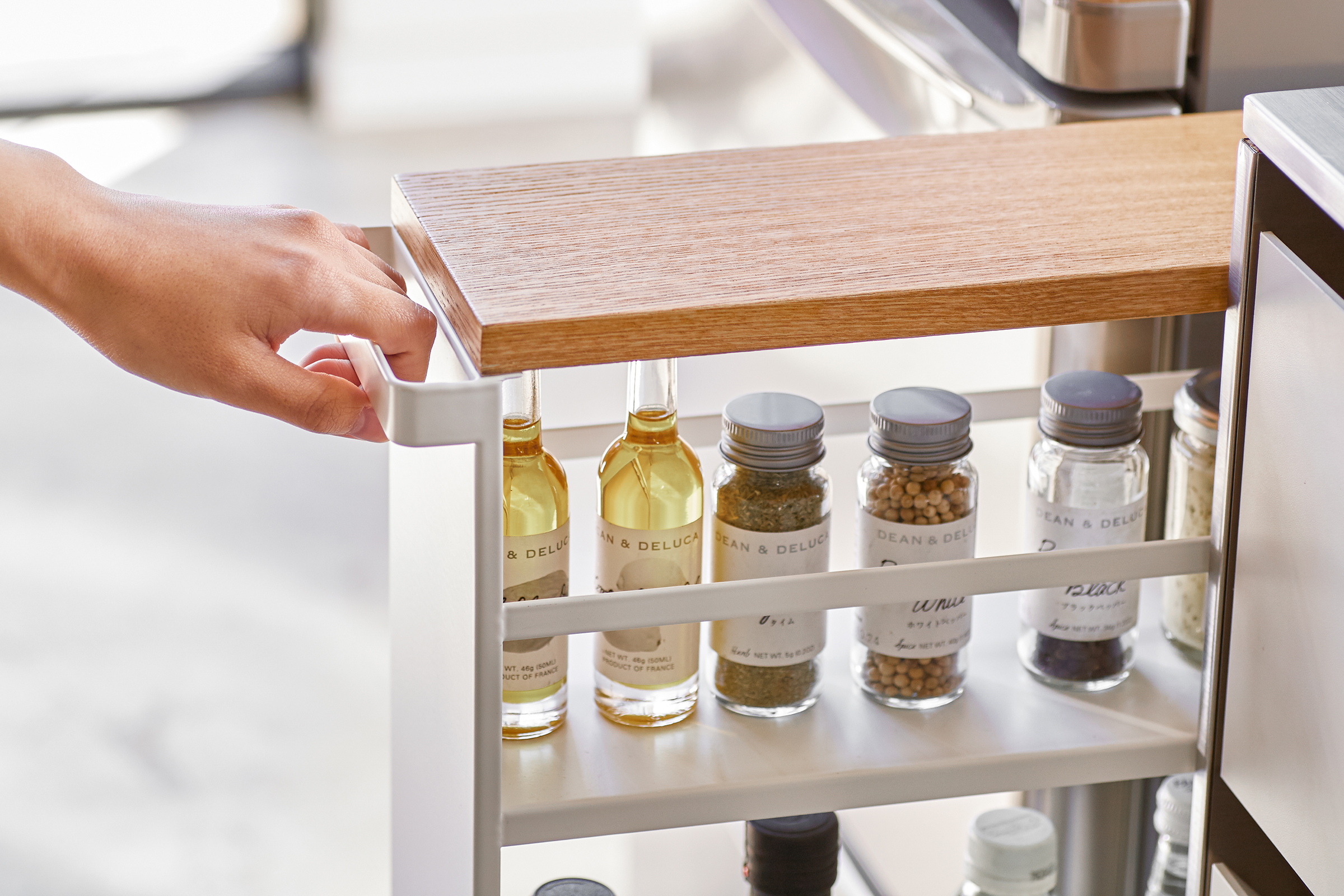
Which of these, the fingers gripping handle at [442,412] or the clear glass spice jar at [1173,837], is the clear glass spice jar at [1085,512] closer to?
the clear glass spice jar at [1173,837]

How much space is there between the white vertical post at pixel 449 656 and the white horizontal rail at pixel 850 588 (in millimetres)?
28

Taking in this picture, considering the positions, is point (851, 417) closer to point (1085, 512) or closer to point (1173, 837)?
point (1085, 512)

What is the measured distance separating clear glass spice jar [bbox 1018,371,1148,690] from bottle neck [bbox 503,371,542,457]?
0.27m

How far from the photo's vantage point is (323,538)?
7.89 feet

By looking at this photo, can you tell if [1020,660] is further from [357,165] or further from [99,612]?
[357,165]

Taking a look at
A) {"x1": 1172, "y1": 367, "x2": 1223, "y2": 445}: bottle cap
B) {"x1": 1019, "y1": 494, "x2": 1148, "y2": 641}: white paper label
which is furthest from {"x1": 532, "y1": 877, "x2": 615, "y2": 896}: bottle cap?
{"x1": 1172, "y1": 367, "x2": 1223, "y2": 445}: bottle cap

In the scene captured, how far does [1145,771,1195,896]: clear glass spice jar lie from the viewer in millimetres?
946

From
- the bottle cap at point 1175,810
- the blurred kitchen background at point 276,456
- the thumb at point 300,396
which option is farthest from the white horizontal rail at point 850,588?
the blurred kitchen background at point 276,456

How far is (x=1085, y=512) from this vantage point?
849mm

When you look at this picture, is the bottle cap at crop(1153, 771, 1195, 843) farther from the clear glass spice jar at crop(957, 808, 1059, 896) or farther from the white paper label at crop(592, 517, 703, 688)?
the white paper label at crop(592, 517, 703, 688)

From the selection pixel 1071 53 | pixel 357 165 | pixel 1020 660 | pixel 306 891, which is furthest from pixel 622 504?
pixel 357 165

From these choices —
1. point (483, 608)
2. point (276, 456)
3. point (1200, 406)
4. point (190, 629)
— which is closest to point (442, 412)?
point (483, 608)

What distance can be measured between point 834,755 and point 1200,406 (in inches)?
11.1

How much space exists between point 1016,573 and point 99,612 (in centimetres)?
174
